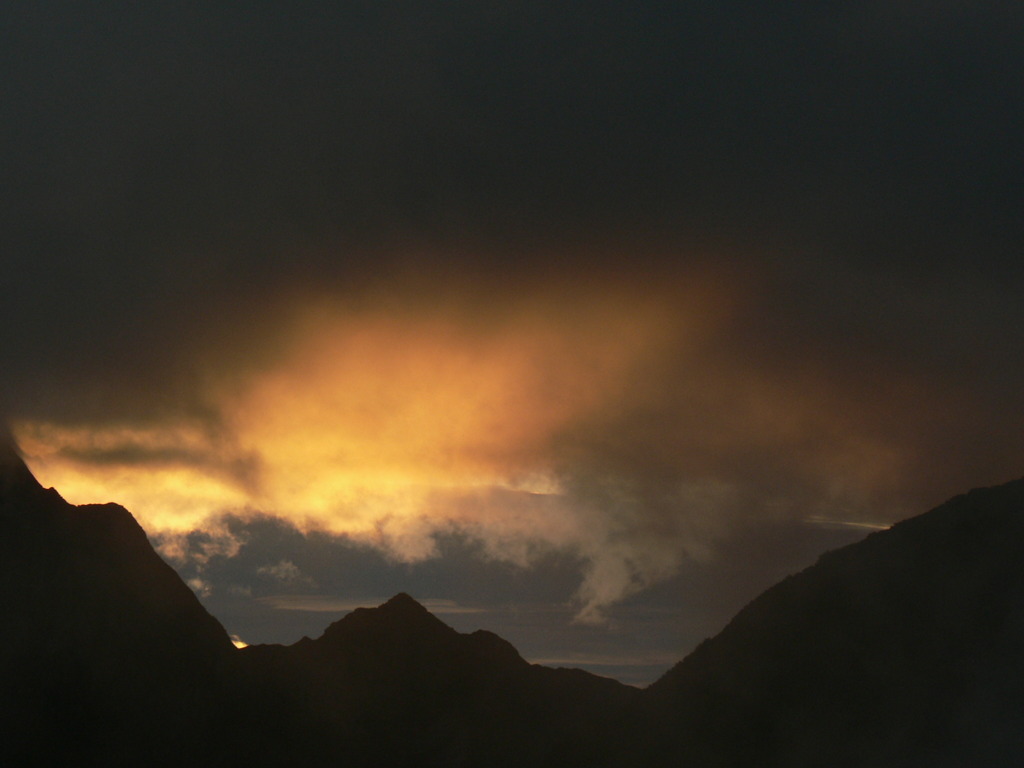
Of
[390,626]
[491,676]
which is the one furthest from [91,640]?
[491,676]

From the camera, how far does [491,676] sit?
181 metres

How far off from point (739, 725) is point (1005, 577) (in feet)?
108

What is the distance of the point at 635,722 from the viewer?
125 m

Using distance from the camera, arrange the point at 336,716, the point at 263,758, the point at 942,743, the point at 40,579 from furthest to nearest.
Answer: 1. the point at 336,716
2. the point at 263,758
3. the point at 40,579
4. the point at 942,743

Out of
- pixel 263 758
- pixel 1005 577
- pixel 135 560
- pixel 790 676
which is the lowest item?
pixel 263 758

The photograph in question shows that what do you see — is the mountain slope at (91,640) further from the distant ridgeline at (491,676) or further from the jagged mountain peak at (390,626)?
the jagged mountain peak at (390,626)

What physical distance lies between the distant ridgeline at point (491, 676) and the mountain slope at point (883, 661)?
7.8 inches

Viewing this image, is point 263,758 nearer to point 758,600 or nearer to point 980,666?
point 758,600

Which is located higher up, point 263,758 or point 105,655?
point 105,655

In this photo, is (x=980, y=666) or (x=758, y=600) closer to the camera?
(x=980, y=666)

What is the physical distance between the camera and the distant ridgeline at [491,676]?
90.6m

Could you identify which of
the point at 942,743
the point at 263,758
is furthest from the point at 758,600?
the point at 263,758

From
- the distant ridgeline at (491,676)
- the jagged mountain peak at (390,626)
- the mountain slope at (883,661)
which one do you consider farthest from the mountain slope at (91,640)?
the mountain slope at (883,661)

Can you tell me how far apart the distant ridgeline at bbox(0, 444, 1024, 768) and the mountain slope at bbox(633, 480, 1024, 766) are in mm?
198
